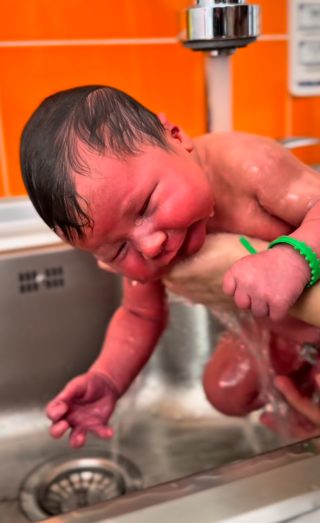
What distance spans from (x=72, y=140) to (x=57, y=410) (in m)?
0.27

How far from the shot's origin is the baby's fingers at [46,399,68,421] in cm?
57

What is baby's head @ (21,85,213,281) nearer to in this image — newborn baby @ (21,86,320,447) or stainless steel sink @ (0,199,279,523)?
newborn baby @ (21,86,320,447)

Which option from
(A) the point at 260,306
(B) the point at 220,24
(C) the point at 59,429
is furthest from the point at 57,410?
(B) the point at 220,24

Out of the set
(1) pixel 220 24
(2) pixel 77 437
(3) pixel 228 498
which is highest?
(1) pixel 220 24

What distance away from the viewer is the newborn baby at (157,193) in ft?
1.38

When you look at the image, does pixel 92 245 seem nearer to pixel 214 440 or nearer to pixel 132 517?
pixel 132 517

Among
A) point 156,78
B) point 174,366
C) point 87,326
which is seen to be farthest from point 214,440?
point 156,78

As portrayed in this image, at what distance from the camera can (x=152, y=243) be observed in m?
0.45

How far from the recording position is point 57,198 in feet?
1.47

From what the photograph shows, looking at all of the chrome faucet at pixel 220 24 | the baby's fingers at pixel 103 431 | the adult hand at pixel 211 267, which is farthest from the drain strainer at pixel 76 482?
the chrome faucet at pixel 220 24

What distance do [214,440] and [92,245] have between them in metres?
0.39

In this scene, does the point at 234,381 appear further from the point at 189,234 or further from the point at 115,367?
the point at 189,234

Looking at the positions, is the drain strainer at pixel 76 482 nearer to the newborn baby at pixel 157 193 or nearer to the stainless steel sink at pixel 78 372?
the stainless steel sink at pixel 78 372

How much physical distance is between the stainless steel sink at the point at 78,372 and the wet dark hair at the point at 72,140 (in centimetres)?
29
